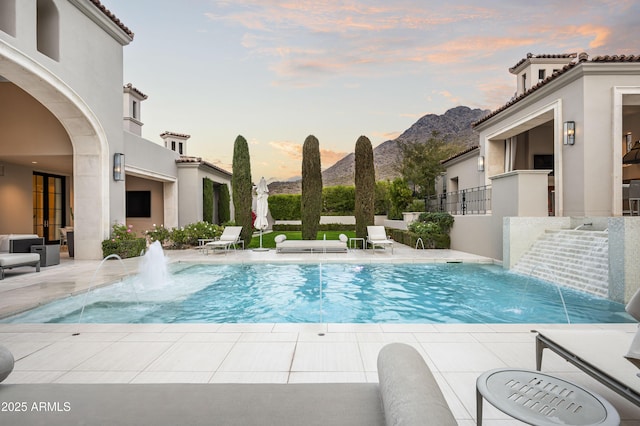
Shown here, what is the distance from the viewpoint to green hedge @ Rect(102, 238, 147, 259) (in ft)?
33.5

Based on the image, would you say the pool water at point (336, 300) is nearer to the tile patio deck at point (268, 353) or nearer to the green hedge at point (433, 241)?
the tile patio deck at point (268, 353)

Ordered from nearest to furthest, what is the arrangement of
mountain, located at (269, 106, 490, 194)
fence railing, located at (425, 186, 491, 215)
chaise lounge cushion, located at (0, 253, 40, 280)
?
1. chaise lounge cushion, located at (0, 253, 40, 280)
2. fence railing, located at (425, 186, 491, 215)
3. mountain, located at (269, 106, 490, 194)

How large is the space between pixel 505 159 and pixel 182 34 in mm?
16617

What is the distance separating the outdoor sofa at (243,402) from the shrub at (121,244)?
31.6 ft

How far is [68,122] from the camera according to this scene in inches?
383

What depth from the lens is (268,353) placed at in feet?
11.1

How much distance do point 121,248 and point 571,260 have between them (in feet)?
39.5

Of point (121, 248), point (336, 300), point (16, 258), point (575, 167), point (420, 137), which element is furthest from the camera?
point (420, 137)

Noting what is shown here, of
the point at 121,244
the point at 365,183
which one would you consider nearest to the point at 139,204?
the point at 121,244

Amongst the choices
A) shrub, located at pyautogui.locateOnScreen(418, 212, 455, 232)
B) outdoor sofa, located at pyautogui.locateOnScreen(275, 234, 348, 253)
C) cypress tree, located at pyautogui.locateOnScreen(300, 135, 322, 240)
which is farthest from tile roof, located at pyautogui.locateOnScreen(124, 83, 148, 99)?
shrub, located at pyautogui.locateOnScreen(418, 212, 455, 232)

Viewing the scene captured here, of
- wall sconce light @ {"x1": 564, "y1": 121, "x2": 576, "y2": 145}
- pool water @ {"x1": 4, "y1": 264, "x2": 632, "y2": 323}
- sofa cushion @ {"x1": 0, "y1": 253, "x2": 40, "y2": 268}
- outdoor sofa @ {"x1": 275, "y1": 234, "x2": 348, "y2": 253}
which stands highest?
wall sconce light @ {"x1": 564, "y1": 121, "x2": 576, "y2": 145}

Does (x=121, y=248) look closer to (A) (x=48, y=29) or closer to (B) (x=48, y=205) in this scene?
(A) (x=48, y=29)

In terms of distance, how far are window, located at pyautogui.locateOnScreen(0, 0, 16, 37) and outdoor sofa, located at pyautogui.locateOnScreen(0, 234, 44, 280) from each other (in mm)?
4721

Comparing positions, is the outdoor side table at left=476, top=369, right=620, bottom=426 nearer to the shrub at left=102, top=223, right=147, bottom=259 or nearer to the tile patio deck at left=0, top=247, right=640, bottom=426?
the tile patio deck at left=0, top=247, right=640, bottom=426
